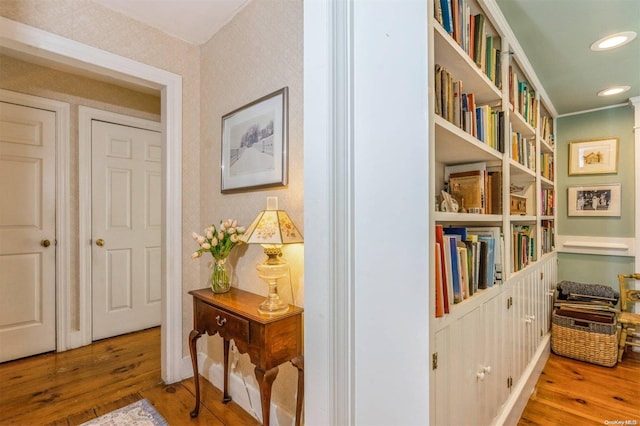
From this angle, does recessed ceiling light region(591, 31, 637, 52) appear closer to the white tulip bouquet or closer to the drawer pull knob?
the white tulip bouquet

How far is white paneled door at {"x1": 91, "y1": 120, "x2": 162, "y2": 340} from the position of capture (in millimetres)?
A: 2707

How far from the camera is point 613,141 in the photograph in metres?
2.69

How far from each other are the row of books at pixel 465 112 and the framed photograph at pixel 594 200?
2.01m

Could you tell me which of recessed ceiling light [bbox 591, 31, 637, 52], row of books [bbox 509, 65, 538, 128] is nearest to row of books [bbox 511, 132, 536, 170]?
row of books [bbox 509, 65, 538, 128]

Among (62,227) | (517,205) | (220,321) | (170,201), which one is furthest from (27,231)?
(517,205)

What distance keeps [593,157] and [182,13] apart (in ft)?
11.9

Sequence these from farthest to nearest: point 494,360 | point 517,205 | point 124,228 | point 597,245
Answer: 1. point 124,228
2. point 597,245
3. point 517,205
4. point 494,360

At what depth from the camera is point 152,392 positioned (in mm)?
1927

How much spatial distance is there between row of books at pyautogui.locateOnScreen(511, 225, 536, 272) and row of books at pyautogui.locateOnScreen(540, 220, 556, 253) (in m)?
0.33

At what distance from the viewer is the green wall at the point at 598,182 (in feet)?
8.61

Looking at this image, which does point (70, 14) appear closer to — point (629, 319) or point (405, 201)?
point (405, 201)

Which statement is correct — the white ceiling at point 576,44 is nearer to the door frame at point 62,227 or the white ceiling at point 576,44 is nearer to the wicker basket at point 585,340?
the wicker basket at point 585,340

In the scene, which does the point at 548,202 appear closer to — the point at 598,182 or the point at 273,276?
the point at 598,182

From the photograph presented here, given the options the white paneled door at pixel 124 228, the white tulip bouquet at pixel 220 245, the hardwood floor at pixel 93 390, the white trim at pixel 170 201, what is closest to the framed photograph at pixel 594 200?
the white tulip bouquet at pixel 220 245
